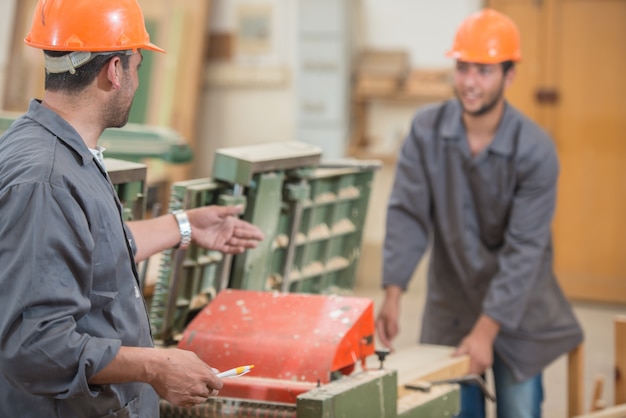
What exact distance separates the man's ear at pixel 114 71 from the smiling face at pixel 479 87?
173cm

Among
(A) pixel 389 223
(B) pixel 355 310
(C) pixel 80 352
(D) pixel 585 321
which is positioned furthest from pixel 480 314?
(D) pixel 585 321

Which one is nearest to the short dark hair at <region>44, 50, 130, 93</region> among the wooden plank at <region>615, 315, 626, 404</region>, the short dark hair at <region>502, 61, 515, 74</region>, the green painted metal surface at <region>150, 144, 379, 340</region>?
the green painted metal surface at <region>150, 144, 379, 340</region>

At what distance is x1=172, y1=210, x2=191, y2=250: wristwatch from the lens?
9.09 feet

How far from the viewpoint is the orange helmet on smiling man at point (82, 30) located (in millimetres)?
2059

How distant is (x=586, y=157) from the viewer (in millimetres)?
7238

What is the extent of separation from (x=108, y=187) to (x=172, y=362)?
0.40 metres

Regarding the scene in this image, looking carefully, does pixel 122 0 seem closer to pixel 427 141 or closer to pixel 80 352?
pixel 80 352

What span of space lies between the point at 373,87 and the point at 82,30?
17.8ft

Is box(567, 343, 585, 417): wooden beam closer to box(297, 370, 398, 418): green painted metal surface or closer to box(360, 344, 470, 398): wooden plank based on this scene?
box(360, 344, 470, 398): wooden plank

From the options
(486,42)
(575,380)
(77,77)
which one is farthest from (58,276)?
(575,380)

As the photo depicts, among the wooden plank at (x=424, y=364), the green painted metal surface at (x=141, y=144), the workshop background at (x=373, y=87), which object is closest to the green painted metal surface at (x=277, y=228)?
the wooden plank at (x=424, y=364)

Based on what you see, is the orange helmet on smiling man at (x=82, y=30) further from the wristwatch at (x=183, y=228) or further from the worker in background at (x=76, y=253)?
the wristwatch at (x=183, y=228)

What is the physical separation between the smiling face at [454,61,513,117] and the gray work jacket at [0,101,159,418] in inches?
70.1

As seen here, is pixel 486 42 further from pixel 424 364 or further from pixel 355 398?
pixel 355 398
